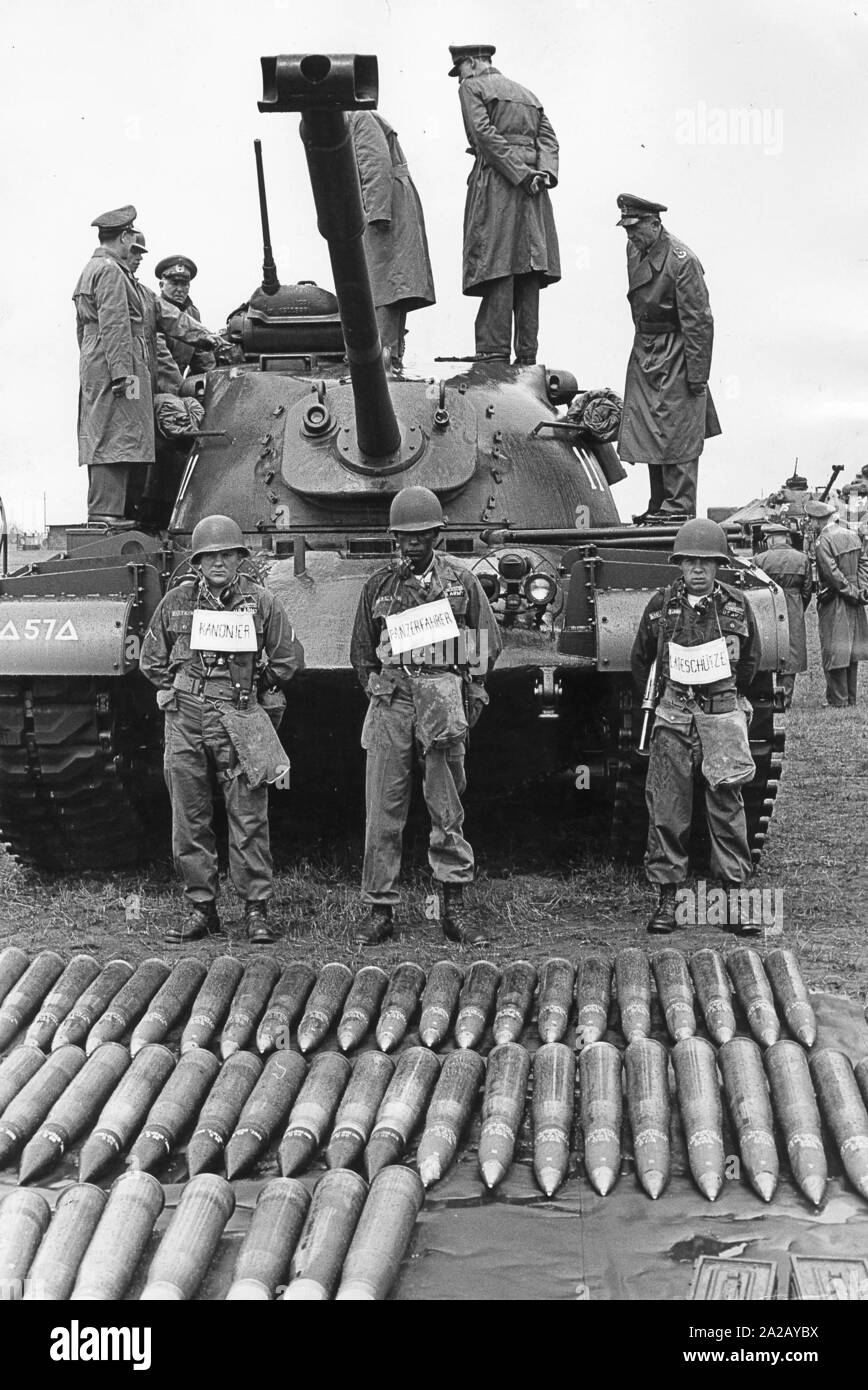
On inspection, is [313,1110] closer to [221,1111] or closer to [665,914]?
[221,1111]

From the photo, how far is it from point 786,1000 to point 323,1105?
190 centimetres

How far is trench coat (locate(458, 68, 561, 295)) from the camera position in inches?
429

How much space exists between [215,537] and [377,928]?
1.95 m

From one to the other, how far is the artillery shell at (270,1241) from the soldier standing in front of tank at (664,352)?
6.42 metres

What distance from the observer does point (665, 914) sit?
8.02 metres

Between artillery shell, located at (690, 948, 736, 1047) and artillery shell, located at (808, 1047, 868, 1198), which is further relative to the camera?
artillery shell, located at (690, 948, 736, 1047)

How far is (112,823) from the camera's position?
8984 mm

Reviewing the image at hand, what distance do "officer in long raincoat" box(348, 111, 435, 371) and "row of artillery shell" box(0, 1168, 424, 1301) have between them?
6312 mm

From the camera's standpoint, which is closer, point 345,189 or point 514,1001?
point 514,1001

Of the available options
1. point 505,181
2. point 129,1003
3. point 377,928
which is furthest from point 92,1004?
point 505,181

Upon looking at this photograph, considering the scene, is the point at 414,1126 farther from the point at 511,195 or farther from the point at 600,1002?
the point at 511,195

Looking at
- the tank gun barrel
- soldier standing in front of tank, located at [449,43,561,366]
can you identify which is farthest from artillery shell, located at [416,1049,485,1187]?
soldier standing in front of tank, located at [449,43,561,366]

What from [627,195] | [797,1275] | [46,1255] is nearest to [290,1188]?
[46,1255]

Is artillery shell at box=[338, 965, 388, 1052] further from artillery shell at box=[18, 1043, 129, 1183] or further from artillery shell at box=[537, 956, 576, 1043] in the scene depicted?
artillery shell at box=[18, 1043, 129, 1183]
